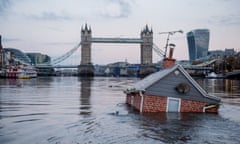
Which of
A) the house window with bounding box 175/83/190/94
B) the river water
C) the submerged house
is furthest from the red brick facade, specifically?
the house window with bounding box 175/83/190/94

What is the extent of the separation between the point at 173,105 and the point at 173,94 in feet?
2.37

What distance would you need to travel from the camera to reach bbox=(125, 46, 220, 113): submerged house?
19266 mm

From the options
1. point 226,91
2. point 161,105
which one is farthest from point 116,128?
point 226,91

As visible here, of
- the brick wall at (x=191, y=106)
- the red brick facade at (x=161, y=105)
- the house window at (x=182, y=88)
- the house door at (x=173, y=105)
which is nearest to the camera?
the house window at (x=182, y=88)

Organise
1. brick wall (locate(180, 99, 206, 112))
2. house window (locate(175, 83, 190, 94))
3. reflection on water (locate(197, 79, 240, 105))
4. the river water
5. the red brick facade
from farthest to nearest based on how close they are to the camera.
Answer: reflection on water (locate(197, 79, 240, 105)) → brick wall (locate(180, 99, 206, 112)) → the red brick facade → house window (locate(175, 83, 190, 94)) → the river water

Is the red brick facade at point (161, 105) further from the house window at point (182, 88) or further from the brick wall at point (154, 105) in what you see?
the house window at point (182, 88)

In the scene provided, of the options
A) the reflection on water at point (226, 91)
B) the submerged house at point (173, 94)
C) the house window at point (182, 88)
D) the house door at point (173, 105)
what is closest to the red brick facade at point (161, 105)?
the submerged house at point (173, 94)

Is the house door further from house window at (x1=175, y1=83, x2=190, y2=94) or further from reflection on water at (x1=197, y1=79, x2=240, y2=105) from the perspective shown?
reflection on water at (x1=197, y1=79, x2=240, y2=105)

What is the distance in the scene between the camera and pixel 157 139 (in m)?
12.7

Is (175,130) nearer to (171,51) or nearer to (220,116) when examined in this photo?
(220,116)

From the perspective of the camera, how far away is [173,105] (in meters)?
19.8

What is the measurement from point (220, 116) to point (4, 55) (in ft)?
480

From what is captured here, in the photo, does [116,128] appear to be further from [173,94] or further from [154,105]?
[173,94]

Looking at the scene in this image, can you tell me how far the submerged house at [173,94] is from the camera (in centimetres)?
1927
